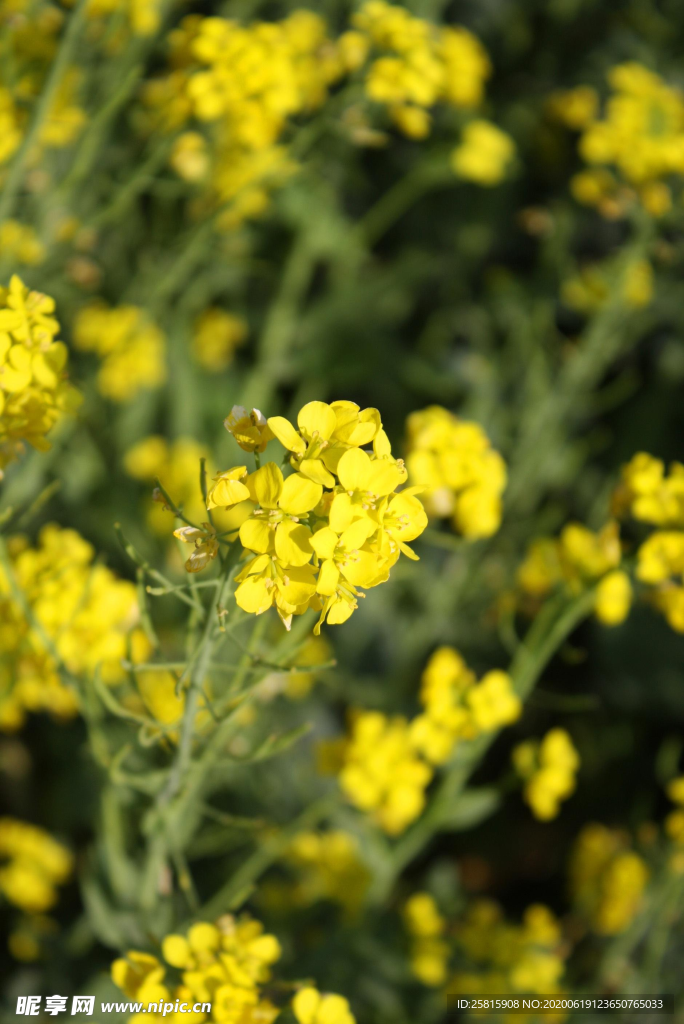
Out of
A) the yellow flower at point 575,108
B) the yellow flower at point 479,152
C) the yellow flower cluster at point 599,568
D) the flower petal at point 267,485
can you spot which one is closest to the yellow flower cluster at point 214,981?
the flower petal at point 267,485

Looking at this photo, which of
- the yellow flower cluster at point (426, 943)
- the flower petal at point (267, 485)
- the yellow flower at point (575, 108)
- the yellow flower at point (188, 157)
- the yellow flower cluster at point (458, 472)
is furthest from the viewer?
the yellow flower at point (575, 108)

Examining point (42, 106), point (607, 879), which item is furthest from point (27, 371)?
point (607, 879)

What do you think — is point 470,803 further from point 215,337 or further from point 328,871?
point 215,337

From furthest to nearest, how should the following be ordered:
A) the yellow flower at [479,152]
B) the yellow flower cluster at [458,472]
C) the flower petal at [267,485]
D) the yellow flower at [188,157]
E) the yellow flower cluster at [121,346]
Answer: the yellow flower at [479,152], the yellow flower cluster at [121,346], the yellow flower at [188,157], the yellow flower cluster at [458,472], the flower petal at [267,485]

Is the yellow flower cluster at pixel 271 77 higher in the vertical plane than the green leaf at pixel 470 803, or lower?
higher

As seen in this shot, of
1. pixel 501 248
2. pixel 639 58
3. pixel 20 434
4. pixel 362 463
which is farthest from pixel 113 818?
pixel 639 58

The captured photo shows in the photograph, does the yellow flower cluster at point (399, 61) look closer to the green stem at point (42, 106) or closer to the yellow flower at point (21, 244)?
the green stem at point (42, 106)

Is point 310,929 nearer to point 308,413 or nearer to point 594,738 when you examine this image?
point 594,738
